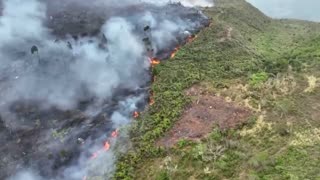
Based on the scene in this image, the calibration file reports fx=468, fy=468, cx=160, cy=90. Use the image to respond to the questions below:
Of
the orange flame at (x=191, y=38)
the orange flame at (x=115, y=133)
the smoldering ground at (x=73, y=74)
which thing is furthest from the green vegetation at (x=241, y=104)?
the smoldering ground at (x=73, y=74)

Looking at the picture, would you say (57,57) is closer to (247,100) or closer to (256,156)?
(247,100)

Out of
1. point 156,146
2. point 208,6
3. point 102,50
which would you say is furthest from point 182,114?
point 208,6

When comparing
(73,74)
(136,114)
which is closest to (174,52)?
(73,74)

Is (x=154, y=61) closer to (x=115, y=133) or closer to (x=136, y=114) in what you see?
(x=136, y=114)

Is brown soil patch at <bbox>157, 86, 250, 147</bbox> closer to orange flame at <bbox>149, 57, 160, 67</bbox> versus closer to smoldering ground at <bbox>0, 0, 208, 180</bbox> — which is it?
smoldering ground at <bbox>0, 0, 208, 180</bbox>

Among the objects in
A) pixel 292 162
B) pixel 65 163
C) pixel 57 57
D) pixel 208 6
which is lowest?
pixel 65 163

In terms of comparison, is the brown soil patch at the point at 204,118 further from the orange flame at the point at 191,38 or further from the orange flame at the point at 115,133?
the orange flame at the point at 191,38

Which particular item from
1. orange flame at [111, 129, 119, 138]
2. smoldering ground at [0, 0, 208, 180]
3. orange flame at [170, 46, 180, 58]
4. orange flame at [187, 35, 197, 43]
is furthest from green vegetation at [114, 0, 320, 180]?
smoldering ground at [0, 0, 208, 180]
